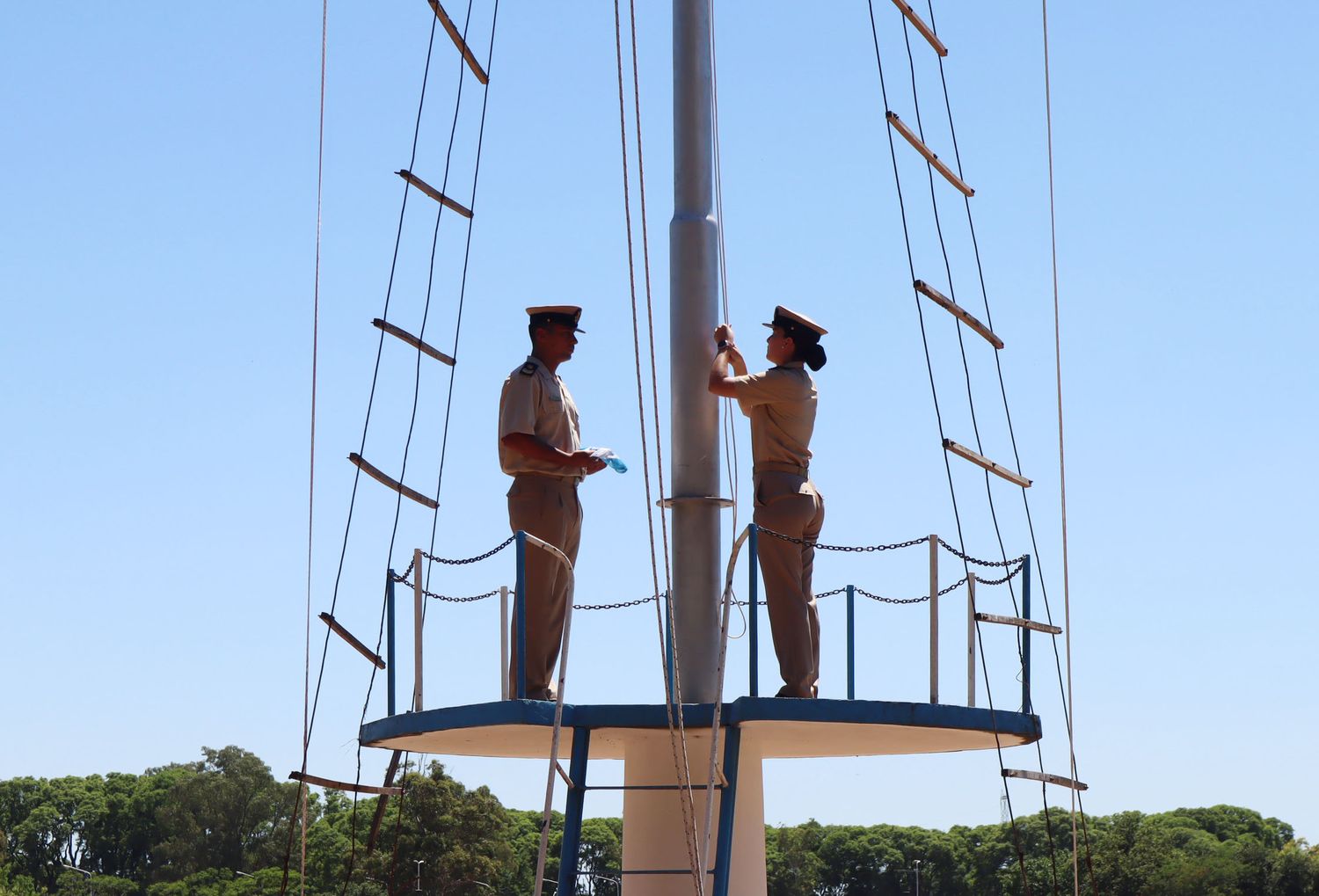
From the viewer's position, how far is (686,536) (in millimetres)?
11695

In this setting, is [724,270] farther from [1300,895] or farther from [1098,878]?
[1098,878]

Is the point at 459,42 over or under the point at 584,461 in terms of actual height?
over

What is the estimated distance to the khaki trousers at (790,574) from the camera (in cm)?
1090

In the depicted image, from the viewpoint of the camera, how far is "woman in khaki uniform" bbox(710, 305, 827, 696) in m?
10.9

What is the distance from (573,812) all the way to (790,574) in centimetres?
206

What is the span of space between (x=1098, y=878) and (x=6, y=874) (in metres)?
75.0

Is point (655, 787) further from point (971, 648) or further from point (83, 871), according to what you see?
point (83, 871)

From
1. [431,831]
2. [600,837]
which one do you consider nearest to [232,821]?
[600,837]

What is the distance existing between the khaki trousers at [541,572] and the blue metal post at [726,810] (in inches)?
51.1

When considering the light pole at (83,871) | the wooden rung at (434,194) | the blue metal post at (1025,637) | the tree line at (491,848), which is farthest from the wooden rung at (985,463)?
the light pole at (83,871)

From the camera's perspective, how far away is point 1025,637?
1174cm

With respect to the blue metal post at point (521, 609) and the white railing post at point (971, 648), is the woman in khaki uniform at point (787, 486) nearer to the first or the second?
the white railing post at point (971, 648)

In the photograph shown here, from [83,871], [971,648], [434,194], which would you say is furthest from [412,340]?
[83,871]

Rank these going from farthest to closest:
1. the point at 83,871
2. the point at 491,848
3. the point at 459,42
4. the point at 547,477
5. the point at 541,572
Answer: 1. the point at 83,871
2. the point at 491,848
3. the point at 459,42
4. the point at 547,477
5. the point at 541,572
